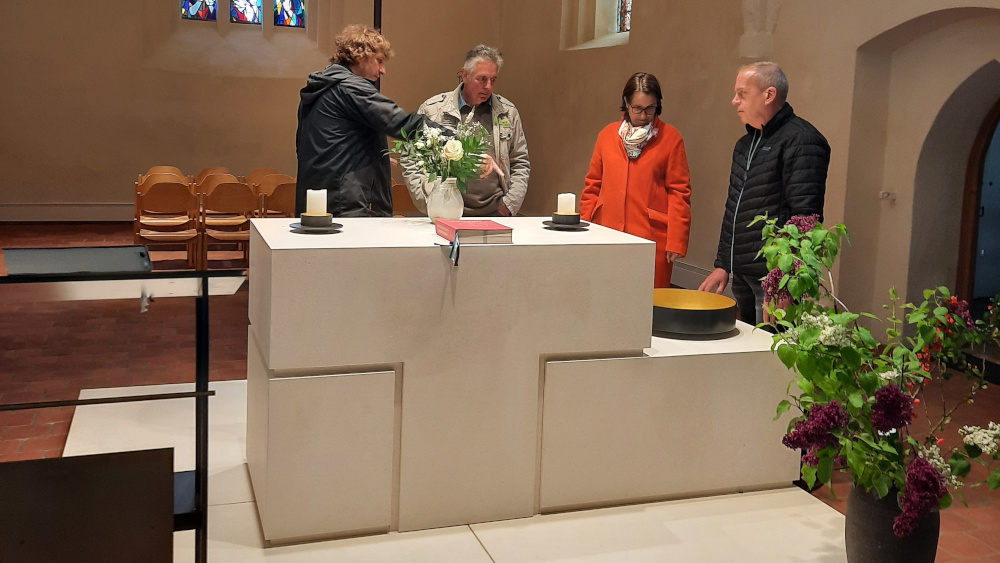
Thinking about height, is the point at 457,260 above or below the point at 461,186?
below

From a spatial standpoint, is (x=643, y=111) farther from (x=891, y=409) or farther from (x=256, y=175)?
(x=256, y=175)

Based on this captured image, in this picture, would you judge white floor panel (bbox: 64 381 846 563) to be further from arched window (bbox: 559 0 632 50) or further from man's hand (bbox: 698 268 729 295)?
arched window (bbox: 559 0 632 50)

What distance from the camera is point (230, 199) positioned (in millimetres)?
7836

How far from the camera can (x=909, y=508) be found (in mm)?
2312

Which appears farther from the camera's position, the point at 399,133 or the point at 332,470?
the point at 399,133

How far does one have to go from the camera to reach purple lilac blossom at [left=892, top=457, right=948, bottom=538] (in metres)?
2.31

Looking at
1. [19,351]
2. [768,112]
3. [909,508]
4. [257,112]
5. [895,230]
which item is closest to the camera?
[909,508]

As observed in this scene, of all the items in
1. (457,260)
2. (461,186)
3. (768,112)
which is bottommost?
(457,260)

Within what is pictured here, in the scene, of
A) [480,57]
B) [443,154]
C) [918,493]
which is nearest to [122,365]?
[480,57]

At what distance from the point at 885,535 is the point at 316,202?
6.29 ft

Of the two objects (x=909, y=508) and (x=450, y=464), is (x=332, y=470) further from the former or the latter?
(x=909, y=508)

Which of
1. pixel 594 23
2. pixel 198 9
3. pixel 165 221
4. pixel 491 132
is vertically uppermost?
pixel 198 9

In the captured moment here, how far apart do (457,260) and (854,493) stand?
4.25ft

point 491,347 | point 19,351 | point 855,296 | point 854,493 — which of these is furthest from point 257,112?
point 854,493
